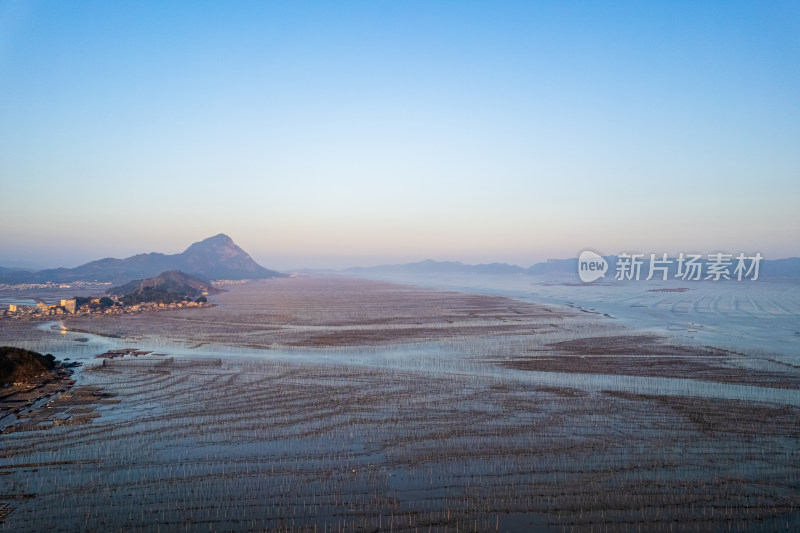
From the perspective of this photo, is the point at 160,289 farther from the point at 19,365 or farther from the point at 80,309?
the point at 19,365

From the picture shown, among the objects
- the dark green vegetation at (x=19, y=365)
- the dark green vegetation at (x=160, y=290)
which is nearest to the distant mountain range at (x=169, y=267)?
the dark green vegetation at (x=160, y=290)

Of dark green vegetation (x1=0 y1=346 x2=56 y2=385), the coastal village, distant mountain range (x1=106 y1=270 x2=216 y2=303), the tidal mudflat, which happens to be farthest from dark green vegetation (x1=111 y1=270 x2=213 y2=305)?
the tidal mudflat

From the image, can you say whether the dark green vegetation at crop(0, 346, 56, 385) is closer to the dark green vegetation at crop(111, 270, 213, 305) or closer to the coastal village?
the coastal village

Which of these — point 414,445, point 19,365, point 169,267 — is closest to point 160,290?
point 19,365

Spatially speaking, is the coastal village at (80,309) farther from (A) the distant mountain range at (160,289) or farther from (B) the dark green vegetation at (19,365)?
(B) the dark green vegetation at (19,365)

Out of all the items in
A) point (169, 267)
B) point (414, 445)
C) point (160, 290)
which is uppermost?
point (169, 267)

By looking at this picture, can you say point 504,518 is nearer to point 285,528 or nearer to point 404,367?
point 285,528
